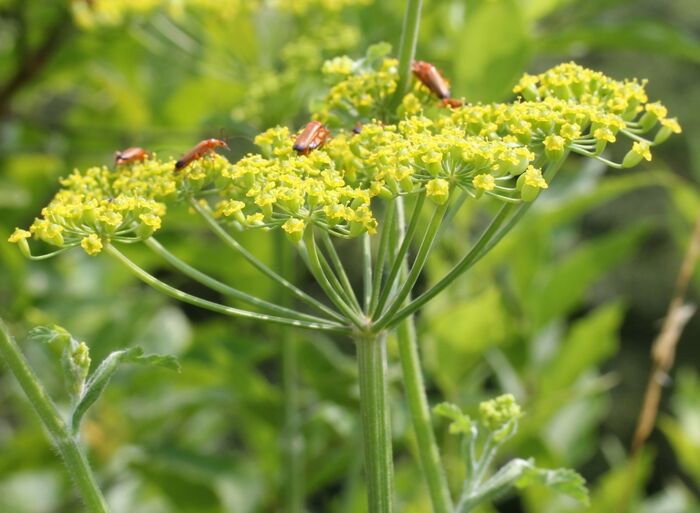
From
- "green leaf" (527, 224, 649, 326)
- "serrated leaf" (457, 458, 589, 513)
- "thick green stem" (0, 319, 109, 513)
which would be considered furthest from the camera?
"green leaf" (527, 224, 649, 326)

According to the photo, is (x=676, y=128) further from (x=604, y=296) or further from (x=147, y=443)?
(x=604, y=296)

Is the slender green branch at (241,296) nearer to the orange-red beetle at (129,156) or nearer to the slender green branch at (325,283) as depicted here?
the slender green branch at (325,283)

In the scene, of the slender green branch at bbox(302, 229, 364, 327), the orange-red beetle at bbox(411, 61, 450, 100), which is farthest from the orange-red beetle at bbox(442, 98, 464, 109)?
the slender green branch at bbox(302, 229, 364, 327)

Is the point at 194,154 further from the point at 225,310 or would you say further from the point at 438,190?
the point at 438,190

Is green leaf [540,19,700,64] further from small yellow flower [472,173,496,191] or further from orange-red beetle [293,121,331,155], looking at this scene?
small yellow flower [472,173,496,191]

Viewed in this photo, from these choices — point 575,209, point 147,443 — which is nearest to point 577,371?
point 575,209

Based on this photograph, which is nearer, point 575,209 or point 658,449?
point 575,209
